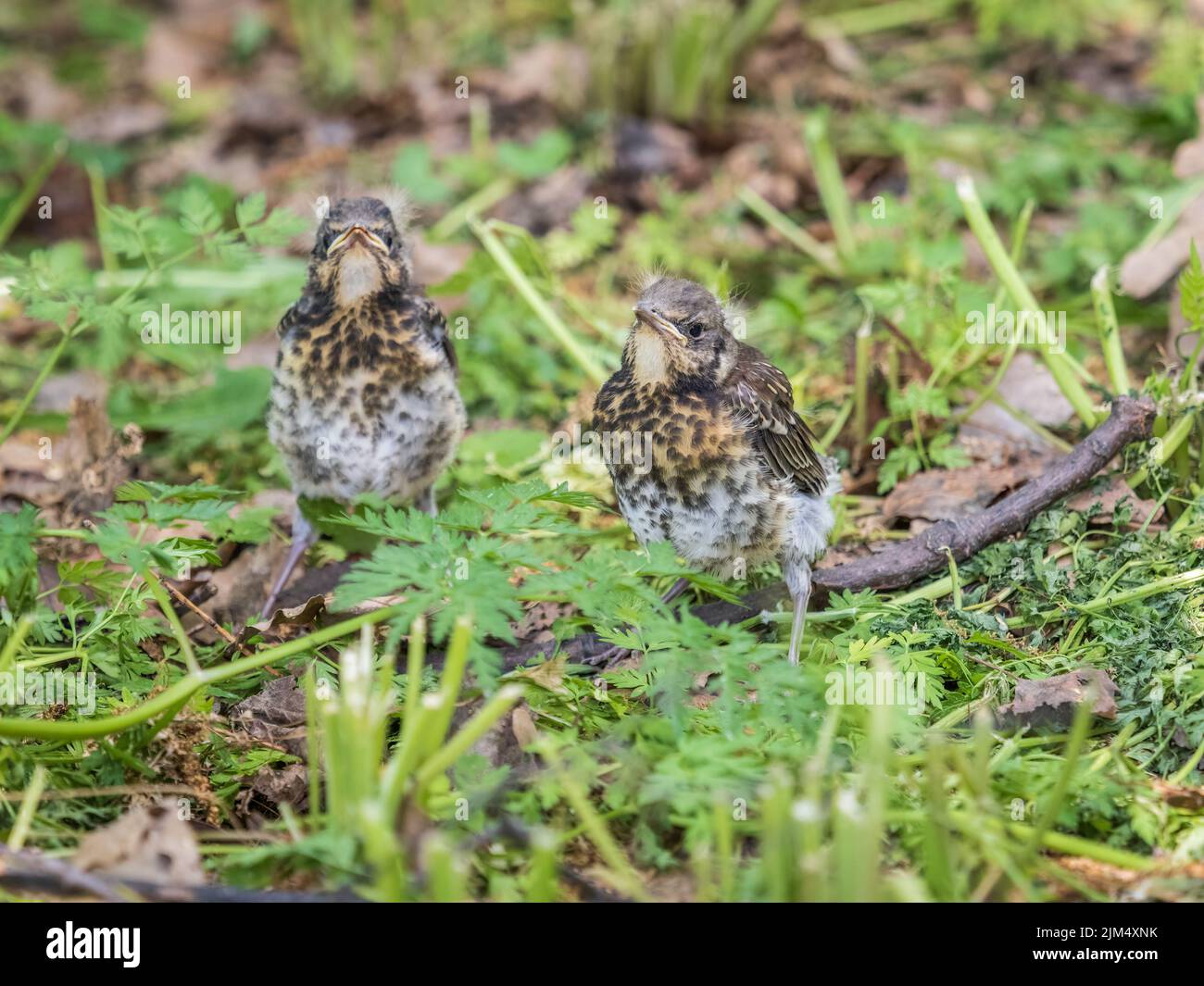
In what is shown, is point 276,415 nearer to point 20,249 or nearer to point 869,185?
point 20,249

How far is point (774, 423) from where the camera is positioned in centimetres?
403

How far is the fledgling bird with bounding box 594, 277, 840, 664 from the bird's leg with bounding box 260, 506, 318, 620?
1086 mm

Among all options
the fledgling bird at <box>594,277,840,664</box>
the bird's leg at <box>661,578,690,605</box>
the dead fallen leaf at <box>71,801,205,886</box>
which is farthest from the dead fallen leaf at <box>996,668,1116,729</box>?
the dead fallen leaf at <box>71,801,205,886</box>

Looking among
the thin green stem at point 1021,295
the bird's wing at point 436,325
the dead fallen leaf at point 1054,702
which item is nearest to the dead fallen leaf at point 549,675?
the dead fallen leaf at point 1054,702

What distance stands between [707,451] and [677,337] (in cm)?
34

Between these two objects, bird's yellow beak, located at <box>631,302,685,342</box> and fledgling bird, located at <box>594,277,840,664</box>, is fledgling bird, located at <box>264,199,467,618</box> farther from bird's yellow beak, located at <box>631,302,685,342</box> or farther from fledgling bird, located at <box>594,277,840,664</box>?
bird's yellow beak, located at <box>631,302,685,342</box>

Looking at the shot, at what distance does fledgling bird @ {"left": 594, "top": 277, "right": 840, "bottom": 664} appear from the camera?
387 cm

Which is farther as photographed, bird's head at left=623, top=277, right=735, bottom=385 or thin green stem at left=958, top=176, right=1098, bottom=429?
thin green stem at left=958, top=176, right=1098, bottom=429

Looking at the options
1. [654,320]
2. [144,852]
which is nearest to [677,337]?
[654,320]

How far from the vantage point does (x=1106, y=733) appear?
351cm

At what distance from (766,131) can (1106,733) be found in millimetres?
4432

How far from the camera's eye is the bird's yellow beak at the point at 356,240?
422 cm
